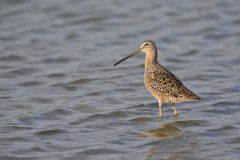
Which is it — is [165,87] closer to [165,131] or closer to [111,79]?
[165,131]

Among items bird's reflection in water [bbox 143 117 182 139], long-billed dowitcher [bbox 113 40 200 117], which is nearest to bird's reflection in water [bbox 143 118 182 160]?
bird's reflection in water [bbox 143 117 182 139]

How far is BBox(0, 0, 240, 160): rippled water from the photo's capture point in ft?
23.3

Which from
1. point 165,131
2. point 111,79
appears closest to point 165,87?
point 165,131

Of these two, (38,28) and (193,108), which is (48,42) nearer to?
(38,28)

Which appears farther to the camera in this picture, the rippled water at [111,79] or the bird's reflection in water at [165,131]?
A: the bird's reflection in water at [165,131]

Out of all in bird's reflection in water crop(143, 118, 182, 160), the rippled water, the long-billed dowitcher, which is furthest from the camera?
the long-billed dowitcher

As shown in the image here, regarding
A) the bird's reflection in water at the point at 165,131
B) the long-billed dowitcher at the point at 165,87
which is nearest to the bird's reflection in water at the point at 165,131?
the bird's reflection in water at the point at 165,131

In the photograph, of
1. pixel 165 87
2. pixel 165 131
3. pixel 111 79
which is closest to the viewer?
pixel 165 131

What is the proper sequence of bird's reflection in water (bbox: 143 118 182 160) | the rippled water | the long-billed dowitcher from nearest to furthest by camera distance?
1. the rippled water
2. bird's reflection in water (bbox: 143 118 182 160)
3. the long-billed dowitcher

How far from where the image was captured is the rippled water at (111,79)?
23.3 ft

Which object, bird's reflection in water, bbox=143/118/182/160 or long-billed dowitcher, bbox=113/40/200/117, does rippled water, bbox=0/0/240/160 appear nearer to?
bird's reflection in water, bbox=143/118/182/160

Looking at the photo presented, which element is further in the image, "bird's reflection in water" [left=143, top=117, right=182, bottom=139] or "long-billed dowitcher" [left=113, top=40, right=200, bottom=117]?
"long-billed dowitcher" [left=113, top=40, right=200, bottom=117]

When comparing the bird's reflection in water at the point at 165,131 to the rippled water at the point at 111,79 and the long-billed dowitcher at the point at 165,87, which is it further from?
the long-billed dowitcher at the point at 165,87

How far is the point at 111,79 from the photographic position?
31.7 ft
